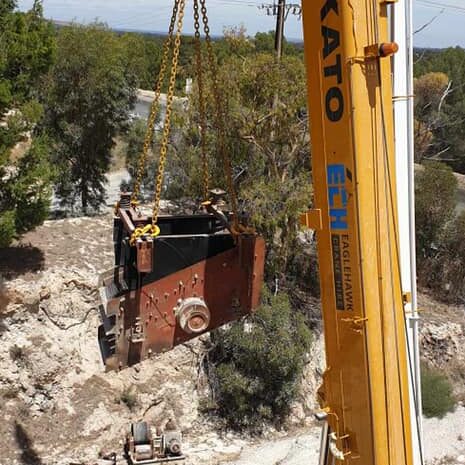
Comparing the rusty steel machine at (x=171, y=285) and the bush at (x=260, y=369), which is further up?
the rusty steel machine at (x=171, y=285)

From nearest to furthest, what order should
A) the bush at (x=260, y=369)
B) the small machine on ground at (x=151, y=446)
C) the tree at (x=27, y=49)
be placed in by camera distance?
the small machine on ground at (x=151, y=446) → the tree at (x=27, y=49) → the bush at (x=260, y=369)

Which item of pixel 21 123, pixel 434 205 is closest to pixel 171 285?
pixel 21 123

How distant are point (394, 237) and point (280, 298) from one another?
1065 cm

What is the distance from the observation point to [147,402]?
45.6 feet

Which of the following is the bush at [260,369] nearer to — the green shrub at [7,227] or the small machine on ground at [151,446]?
the small machine on ground at [151,446]

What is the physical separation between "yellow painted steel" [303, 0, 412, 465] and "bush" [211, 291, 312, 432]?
31.0 ft

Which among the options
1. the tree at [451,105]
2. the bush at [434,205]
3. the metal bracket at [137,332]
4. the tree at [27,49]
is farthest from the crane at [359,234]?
the tree at [451,105]

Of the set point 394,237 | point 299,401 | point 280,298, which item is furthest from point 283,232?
point 394,237

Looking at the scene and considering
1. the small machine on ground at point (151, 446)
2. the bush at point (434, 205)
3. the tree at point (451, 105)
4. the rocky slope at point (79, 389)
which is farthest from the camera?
the tree at point (451, 105)

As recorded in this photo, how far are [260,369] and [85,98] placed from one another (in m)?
9.34

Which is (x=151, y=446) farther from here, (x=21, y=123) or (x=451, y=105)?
(x=451, y=105)

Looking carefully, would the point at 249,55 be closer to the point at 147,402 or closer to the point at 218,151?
the point at 218,151

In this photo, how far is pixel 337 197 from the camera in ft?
15.0

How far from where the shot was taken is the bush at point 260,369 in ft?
46.7
